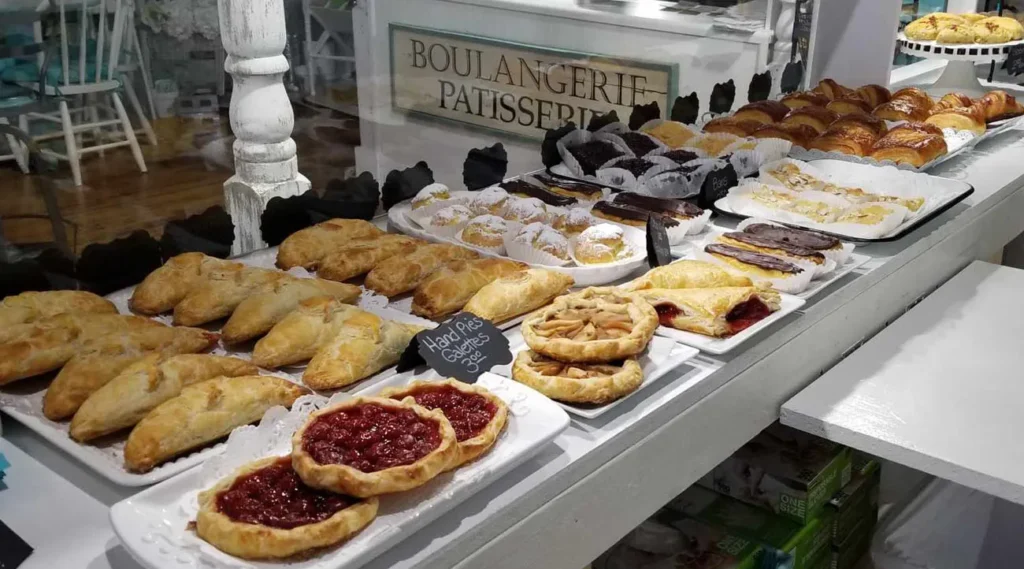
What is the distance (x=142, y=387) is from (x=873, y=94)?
2.58m

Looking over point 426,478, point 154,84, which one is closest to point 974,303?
point 426,478

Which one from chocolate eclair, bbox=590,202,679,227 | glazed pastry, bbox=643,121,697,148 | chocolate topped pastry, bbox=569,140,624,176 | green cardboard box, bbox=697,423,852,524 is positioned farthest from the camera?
glazed pastry, bbox=643,121,697,148

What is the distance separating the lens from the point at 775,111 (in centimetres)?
285

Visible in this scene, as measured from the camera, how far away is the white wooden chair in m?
1.61

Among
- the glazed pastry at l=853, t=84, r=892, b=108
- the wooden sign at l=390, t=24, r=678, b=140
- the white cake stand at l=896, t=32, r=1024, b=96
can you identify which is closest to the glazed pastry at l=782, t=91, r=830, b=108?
the glazed pastry at l=853, t=84, r=892, b=108

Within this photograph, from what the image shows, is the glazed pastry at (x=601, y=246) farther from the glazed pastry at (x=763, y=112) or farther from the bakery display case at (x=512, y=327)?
the glazed pastry at (x=763, y=112)

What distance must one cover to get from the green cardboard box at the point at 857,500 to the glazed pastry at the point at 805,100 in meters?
1.13

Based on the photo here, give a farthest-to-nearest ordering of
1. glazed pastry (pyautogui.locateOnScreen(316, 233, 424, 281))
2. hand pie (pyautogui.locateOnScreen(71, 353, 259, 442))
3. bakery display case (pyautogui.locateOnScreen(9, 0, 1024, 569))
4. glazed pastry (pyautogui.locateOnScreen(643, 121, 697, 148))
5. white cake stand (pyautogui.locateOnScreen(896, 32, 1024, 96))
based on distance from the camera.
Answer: white cake stand (pyautogui.locateOnScreen(896, 32, 1024, 96))
glazed pastry (pyautogui.locateOnScreen(643, 121, 697, 148))
glazed pastry (pyautogui.locateOnScreen(316, 233, 424, 281))
hand pie (pyautogui.locateOnScreen(71, 353, 259, 442))
bakery display case (pyautogui.locateOnScreen(9, 0, 1024, 569))

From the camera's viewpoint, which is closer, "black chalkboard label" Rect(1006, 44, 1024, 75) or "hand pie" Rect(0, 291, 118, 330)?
"hand pie" Rect(0, 291, 118, 330)

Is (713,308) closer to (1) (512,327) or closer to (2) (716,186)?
(1) (512,327)

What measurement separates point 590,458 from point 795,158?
1529 millimetres

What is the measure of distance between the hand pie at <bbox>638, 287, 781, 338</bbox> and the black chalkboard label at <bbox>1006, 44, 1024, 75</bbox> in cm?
274

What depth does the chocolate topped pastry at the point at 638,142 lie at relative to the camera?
2.48m

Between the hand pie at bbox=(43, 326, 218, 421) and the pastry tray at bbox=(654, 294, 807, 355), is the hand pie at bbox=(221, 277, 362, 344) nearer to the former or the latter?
the hand pie at bbox=(43, 326, 218, 421)
